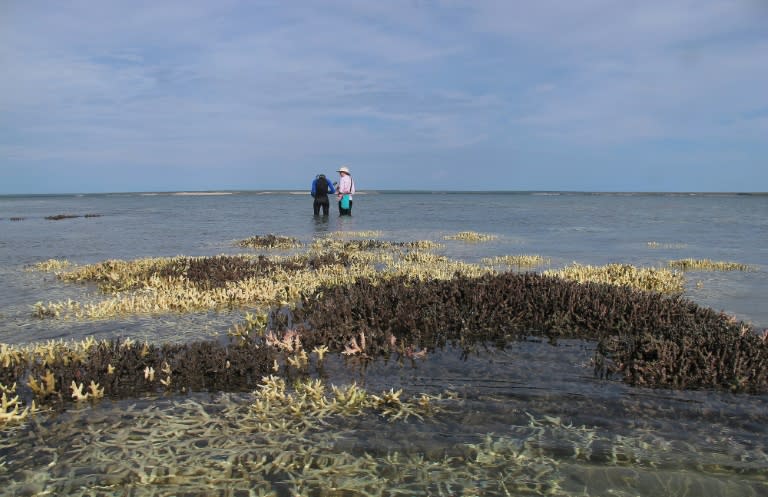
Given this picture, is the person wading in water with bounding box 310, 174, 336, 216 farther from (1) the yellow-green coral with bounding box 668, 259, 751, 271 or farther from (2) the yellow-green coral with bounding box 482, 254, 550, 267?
(1) the yellow-green coral with bounding box 668, 259, 751, 271

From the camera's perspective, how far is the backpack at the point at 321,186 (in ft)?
108

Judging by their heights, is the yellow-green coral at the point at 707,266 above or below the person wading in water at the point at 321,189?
below

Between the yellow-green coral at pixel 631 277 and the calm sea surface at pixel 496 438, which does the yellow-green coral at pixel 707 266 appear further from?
the calm sea surface at pixel 496 438

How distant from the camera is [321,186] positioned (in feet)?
110

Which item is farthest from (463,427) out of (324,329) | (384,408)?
(324,329)

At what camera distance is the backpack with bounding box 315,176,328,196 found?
108 feet

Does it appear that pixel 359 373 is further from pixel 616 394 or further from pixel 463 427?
pixel 616 394

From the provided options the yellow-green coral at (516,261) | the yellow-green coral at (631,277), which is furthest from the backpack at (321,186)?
the yellow-green coral at (631,277)

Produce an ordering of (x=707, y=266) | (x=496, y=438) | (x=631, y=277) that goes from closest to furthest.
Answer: (x=496, y=438) < (x=631, y=277) < (x=707, y=266)

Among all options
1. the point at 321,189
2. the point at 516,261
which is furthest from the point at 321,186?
the point at 516,261

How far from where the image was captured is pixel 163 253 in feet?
58.7

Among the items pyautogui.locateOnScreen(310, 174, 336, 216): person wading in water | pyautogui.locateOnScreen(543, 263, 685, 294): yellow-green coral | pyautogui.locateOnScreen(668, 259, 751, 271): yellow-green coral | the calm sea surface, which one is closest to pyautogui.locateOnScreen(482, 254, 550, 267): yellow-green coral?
pyautogui.locateOnScreen(543, 263, 685, 294): yellow-green coral

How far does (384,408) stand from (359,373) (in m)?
1.02

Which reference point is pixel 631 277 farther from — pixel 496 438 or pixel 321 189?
pixel 321 189
